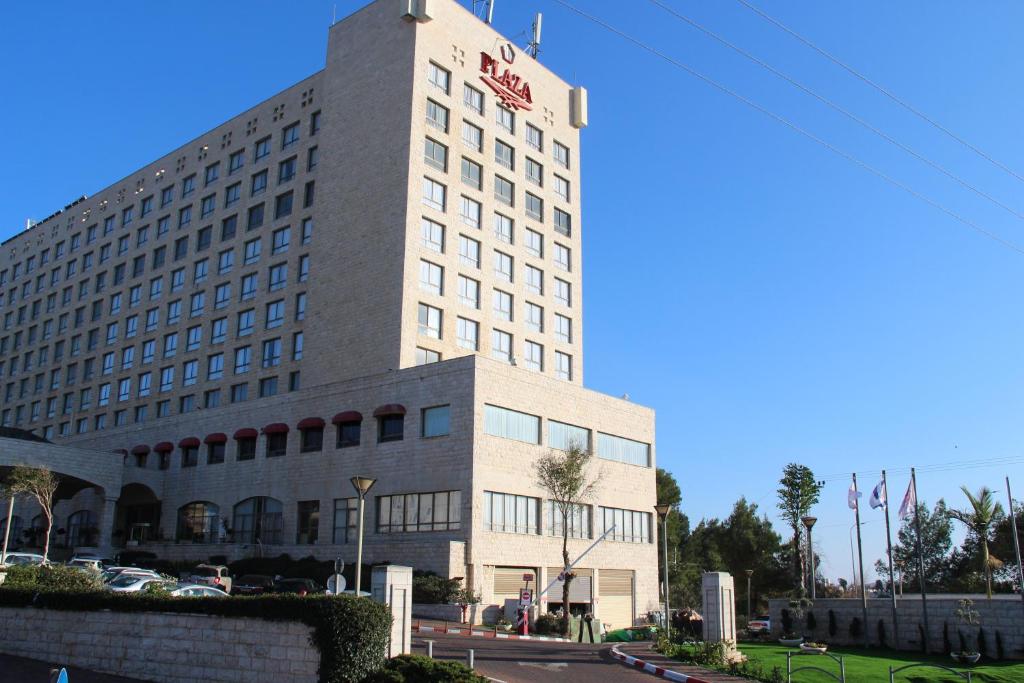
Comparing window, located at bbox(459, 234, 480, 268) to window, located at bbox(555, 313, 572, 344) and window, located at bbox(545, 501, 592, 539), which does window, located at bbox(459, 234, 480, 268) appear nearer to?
window, located at bbox(555, 313, 572, 344)

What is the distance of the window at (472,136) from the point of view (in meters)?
60.6

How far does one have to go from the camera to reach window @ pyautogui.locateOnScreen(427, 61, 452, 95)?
192 feet

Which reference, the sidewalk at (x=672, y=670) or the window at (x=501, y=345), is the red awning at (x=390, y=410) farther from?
the sidewalk at (x=672, y=670)

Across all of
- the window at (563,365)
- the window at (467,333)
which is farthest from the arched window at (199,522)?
the window at (563,365)

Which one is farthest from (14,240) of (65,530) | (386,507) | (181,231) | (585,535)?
(585,535)

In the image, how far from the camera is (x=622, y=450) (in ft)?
187

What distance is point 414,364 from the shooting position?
53.5 meters

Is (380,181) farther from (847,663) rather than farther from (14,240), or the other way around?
(14,240)

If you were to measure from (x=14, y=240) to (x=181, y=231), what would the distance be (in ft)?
118

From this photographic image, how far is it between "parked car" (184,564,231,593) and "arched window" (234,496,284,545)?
6.63 metres

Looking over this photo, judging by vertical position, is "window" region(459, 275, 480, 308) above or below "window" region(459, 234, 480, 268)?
below

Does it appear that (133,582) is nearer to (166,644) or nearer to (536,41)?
(166,644)

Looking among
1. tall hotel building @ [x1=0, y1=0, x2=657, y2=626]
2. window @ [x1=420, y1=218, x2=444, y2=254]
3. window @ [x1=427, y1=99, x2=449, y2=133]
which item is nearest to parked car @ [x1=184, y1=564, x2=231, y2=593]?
tall hotel building @ [x1=0, y1=0, x2=657, y2=626]

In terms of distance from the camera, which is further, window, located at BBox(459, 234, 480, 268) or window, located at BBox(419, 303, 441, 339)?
window, located at BBox(459, 234, 480, 268)
